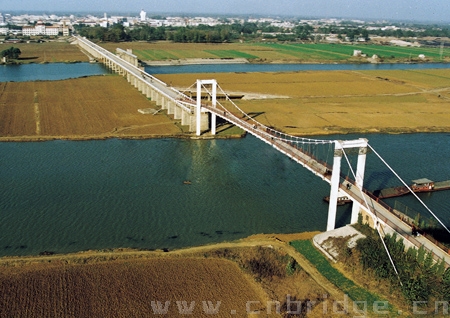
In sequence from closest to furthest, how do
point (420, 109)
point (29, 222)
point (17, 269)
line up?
point (17, 269) < point (29, 222) < point (420, 109)

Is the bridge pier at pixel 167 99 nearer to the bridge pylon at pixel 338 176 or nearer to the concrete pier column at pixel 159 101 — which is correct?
the concrete pier column at pixel 159 101

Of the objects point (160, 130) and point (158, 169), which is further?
point (160, 130)

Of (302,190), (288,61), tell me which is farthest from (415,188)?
(288,61)

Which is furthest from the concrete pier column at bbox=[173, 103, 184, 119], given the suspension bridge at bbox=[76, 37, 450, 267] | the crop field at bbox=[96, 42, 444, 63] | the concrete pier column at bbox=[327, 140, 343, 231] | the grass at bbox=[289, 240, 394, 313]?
the crop field at bbox=[96, 42, 444, 63]

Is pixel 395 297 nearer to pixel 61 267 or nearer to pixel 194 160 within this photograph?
pixel 61 267

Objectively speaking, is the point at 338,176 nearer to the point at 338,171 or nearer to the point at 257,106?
the point at 338,171

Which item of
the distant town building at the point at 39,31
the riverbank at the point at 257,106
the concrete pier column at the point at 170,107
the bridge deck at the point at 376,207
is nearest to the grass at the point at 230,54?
the riverbank at the point at 257,106
